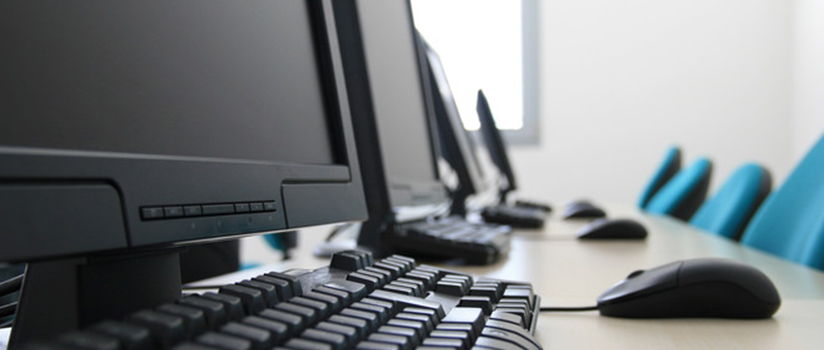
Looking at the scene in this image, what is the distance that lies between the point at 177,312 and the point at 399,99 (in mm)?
848

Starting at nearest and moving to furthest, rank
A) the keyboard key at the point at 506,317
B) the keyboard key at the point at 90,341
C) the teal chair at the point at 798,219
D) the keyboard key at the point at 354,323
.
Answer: the keyboard key at the point at 90,341 → the keyboard key at the point at 354,323 → the keyboard key at the point at 506,317 → the teal chair at the point at 798,219

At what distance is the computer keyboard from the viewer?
0.97 ft

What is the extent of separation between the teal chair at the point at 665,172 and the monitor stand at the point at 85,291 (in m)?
3.13

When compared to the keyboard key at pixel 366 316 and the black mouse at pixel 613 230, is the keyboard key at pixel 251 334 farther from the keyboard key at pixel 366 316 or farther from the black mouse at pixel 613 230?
the black mouse at pixel 613 230

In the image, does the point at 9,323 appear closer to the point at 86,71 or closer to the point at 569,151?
the point at 86,71

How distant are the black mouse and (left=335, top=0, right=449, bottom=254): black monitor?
0.31 meters

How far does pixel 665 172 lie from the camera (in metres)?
3.28

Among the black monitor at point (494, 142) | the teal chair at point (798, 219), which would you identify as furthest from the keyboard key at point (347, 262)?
the black monitor at point (494, 142)

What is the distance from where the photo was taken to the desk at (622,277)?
0.56 m

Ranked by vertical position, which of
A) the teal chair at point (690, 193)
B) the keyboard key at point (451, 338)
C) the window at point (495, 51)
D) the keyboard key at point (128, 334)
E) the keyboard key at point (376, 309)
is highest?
the window at point (495, 51)

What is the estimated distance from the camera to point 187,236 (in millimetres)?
416

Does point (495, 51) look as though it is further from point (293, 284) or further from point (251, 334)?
point (251, 334)

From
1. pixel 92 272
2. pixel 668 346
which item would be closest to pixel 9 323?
pixel 92 272

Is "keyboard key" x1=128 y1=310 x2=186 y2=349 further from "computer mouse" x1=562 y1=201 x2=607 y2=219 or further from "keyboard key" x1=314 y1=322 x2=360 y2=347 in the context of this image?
"computer mouse" x1=562 y1=201 x2=607 y2=219
